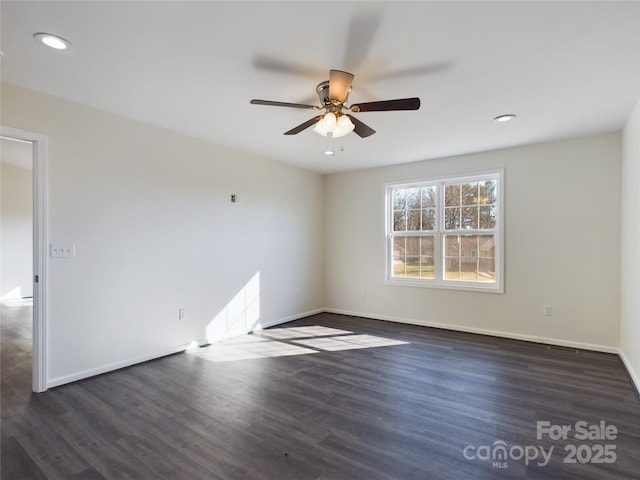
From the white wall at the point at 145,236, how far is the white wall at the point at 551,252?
2.31m

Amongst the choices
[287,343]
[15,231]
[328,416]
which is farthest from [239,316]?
[15,231]

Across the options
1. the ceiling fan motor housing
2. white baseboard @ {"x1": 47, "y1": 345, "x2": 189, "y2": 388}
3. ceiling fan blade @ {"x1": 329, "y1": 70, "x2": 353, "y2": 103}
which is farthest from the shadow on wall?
ceiling fan blade @ {"x1": 329, "y1": 70, "x2": 353, "y2": 103}

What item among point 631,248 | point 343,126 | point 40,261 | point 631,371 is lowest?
point 631,371

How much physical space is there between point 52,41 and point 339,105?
185cm

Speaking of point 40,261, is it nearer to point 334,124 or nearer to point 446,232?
point 334,124

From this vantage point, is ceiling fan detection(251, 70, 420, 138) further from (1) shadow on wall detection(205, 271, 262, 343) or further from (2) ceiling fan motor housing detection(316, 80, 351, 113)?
(1) shadow on wall detection(205, 271, 262, 343)

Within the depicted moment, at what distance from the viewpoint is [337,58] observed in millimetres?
2221

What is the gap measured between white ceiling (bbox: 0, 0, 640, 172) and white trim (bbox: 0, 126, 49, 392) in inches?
22.4

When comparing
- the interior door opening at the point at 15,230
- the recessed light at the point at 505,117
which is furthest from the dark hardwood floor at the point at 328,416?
the interior door opening at the point at 15,230

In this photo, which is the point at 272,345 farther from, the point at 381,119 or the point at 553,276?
the point at 553,276

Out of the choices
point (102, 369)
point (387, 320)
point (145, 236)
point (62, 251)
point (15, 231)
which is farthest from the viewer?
Result: point (15, 231)

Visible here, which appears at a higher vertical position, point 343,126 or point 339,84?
point 339,84

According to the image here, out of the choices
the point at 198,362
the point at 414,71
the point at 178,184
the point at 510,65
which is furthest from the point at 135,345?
the point at 510,65

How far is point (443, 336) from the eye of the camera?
14.5 feet
